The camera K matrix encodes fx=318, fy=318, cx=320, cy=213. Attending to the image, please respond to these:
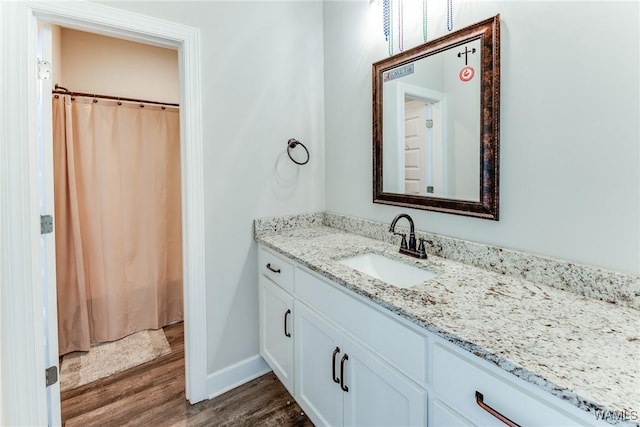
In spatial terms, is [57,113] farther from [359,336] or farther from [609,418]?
[609,418]

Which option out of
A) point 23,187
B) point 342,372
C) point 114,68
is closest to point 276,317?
point 342,372

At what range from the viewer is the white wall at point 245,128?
1.72 metres

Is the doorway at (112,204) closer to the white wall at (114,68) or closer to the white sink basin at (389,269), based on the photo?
the white wall at (114,68)

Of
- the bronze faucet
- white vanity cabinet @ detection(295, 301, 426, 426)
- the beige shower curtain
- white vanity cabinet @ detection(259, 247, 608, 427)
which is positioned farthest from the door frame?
the bronze faucet

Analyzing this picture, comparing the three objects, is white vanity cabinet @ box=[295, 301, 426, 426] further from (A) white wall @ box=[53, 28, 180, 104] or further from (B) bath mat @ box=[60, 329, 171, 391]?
(A) white wall @ box=[53, 28, 180, 104]

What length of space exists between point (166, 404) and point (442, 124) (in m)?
2.04

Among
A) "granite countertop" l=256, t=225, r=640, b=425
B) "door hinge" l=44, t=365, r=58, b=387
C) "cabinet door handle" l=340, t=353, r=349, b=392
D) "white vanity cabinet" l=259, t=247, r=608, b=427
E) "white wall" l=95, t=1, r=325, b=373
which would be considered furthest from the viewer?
"white wall" l=95, t=1, r=325, b=373

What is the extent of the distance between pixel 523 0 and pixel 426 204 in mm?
856

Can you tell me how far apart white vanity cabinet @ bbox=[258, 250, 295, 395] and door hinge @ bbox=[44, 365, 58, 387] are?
3.22 feet

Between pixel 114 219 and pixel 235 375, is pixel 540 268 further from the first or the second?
pixel 114 219

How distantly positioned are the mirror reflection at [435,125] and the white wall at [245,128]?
0.62 m

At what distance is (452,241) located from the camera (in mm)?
1427

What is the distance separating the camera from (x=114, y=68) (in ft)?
→ 8.33

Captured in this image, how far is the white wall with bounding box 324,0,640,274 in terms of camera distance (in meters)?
0.95
